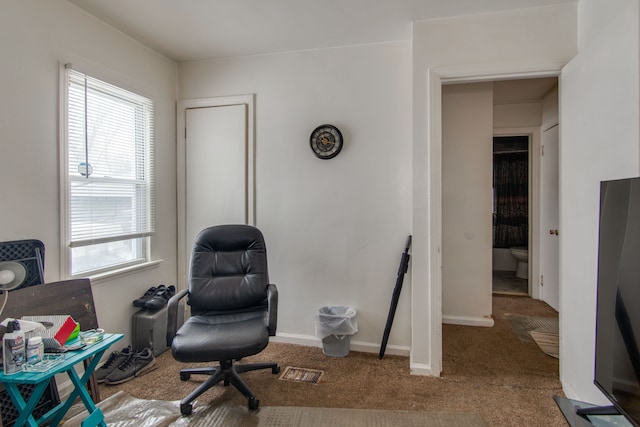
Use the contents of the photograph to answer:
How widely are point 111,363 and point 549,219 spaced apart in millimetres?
4740

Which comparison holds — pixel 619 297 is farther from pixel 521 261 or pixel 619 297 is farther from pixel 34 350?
pixel 521 261

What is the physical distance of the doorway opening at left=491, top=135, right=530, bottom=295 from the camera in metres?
5.78

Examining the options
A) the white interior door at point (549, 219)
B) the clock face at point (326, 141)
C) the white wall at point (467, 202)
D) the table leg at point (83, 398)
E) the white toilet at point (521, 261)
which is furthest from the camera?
the white toilet at point (521, 261)

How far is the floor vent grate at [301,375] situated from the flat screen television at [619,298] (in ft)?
5.44

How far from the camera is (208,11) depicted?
235 cm

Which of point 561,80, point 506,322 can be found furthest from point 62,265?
point 506,322

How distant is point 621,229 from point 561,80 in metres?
1.30

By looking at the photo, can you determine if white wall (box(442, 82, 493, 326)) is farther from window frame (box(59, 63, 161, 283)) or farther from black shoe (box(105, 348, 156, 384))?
window frame (box(59, 63, 161, 283))

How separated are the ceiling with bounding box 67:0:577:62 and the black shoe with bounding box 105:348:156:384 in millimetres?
2504

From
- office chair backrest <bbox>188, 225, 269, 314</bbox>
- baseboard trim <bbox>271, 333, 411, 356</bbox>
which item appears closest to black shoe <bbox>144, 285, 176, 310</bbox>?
office chair backrest <bbox>188, 225, 269, 314</bbox>

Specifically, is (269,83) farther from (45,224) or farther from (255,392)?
(255,392)

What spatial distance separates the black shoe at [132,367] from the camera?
236cm

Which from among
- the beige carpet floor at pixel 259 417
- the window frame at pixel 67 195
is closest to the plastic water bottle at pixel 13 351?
the beige carpet floor at pixel 259 417

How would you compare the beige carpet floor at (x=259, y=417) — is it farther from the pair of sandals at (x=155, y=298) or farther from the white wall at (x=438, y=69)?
the pair of sandals at (x=155, y=298)
